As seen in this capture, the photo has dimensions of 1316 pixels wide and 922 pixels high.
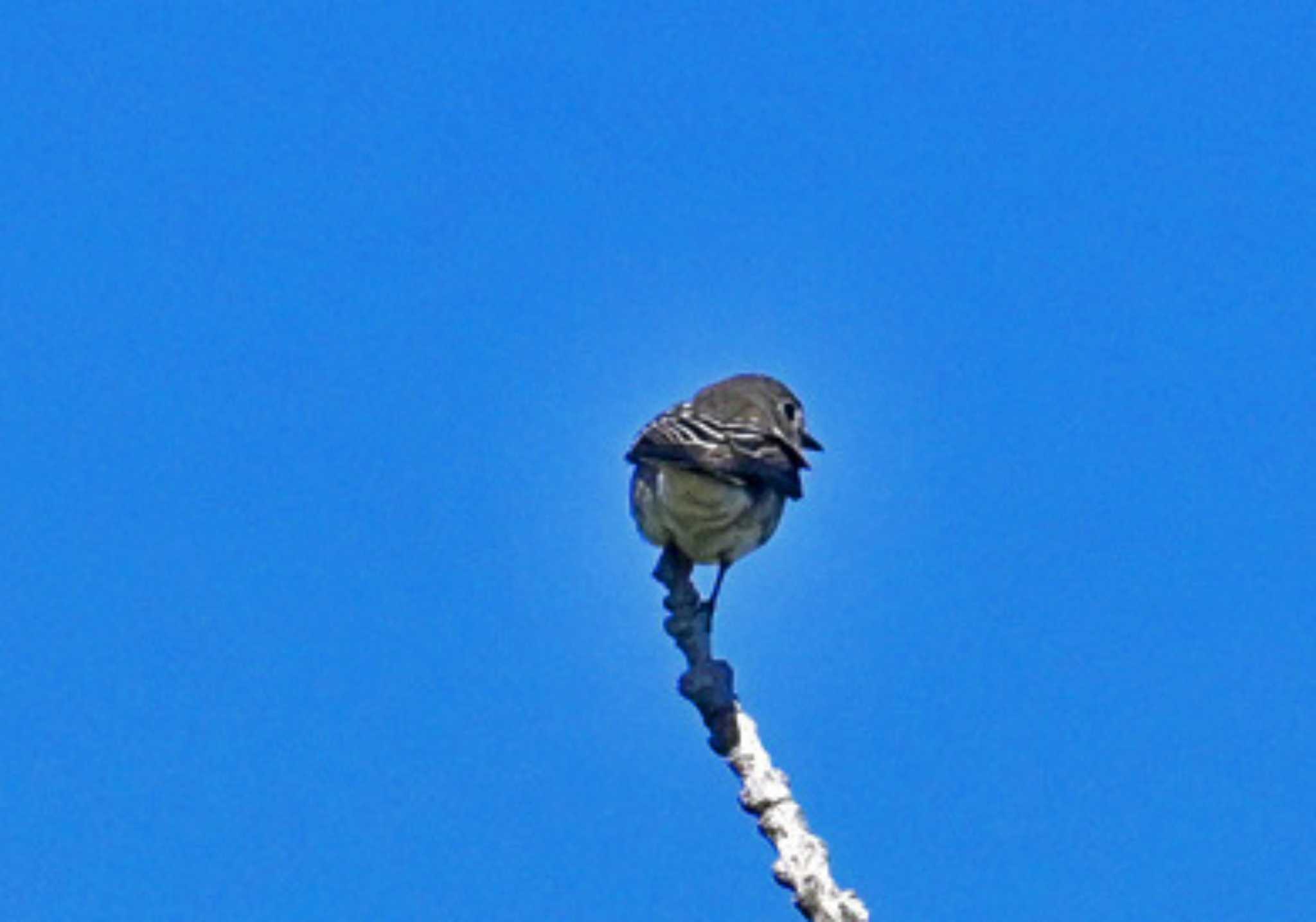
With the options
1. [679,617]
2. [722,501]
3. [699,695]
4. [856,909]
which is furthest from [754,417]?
[856,909]

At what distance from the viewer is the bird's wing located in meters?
9.70

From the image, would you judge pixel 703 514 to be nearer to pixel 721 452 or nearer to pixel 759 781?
pixel 721 452

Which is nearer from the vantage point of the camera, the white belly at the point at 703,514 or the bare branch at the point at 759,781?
the bare branch at the point at 759,781

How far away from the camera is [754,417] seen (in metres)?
10.3

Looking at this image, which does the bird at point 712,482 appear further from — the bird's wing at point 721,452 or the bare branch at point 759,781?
the bare branch at point 759,781

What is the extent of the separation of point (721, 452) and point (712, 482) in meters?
0.15

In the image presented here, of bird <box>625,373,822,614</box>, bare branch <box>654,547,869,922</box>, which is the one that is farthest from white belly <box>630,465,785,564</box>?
bare branch <box>654,547,869,922</box>

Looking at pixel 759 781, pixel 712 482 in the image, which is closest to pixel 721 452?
pixel 712 482

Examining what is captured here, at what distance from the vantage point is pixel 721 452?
32.2ft

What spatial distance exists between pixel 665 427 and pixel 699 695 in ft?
13.9

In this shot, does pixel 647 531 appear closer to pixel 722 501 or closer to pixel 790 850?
pixel 722 501

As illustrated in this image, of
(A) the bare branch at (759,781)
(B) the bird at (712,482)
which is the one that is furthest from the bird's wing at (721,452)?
(A) the bare branch at (759,781)

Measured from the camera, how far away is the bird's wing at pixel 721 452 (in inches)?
382

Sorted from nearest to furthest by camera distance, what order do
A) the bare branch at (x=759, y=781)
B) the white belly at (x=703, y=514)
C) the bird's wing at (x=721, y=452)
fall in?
the bare branch at (x=759, y=781), the bird's wing at (x=721, y=452), the white belly at (x=703, y=514)
